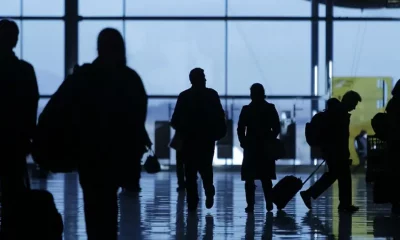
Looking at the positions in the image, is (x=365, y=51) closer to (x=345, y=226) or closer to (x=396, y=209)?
(x=396, y=209)

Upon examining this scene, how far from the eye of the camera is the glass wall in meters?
24.2

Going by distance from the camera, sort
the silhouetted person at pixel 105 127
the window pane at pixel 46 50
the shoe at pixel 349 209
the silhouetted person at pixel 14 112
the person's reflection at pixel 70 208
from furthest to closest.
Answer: the window pane at pixel 46 50 < the shoe at pixel 349 209 < the person's reflection at pixel 70 208 < the silhouetted person at pixel 14 112 < the silhouetted person at pixel 105 127

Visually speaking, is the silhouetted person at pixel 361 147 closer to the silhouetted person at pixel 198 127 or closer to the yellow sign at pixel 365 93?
the yellow sign at pixel 365 93

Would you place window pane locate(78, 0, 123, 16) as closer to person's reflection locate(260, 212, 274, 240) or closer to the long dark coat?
the long dark coat

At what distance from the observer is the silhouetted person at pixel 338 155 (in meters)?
11.8

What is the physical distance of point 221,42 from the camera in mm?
24312

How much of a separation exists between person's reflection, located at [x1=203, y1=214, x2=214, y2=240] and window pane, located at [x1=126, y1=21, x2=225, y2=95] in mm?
13575

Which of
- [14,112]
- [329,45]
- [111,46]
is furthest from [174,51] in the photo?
[111,46]

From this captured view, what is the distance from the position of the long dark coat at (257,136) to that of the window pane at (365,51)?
13156 mm

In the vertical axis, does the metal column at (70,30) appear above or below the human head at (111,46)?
above

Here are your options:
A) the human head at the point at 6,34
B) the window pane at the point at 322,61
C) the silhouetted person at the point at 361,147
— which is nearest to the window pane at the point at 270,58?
the window pane at the point at 322,61

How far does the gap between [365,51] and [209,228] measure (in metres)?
15.6

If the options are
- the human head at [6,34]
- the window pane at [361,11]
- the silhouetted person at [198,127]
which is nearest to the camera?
the human head at [6,34]

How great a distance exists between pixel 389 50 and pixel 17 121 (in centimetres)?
1849
